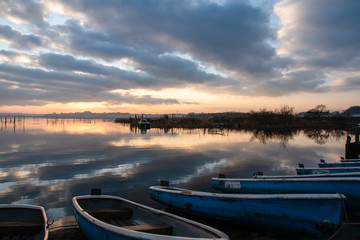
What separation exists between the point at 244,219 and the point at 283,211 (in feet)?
3.29

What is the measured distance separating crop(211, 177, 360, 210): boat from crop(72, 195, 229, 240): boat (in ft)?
12.2

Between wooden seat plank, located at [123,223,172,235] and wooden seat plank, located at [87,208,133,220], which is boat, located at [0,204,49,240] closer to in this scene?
wooden seat plank, located at [87,208,133,220]

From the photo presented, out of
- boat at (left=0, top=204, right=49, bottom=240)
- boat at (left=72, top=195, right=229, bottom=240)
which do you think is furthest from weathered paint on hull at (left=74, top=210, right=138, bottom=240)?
boat at (left=0, top=204, right=49, bottom=240)

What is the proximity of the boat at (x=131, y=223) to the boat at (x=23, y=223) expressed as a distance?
2.61ft

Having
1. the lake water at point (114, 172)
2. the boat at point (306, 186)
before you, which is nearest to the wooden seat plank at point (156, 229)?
the lake water at point (114, 172)

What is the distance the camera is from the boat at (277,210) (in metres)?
4.67

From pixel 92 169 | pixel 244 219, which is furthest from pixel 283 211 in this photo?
pixel 92 169

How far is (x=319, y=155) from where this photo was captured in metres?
18.3

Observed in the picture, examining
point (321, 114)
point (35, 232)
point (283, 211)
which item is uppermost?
point (321, 114)

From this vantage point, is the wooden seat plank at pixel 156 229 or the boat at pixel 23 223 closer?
the wooden seat plank at pixel 156 229

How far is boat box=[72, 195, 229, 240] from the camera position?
4.02m

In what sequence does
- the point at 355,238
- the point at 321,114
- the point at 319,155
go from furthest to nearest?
the point at 321,114 → the point at 319,155 → the point at 355,238

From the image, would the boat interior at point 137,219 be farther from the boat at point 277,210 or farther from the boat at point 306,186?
the boat at point 306,186

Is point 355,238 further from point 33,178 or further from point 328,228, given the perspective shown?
point 33,178
